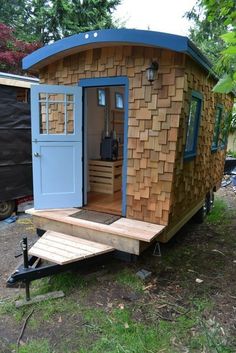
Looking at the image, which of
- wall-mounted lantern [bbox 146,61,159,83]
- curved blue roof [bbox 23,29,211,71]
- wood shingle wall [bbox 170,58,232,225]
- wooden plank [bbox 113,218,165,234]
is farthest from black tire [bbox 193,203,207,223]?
wall-mounted lantern [bbox 146,61,159,83]

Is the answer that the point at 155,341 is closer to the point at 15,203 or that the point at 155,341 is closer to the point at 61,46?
the point at 61,46

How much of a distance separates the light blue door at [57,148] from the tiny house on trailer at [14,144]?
1.49 m

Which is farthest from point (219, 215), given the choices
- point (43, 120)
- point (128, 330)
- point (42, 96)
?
point (42, 96)

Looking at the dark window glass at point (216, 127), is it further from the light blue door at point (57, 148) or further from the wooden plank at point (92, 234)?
the wooden plank at point (92, 234)

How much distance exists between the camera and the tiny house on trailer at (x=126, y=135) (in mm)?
3322

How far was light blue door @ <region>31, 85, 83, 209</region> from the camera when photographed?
3.94 metres

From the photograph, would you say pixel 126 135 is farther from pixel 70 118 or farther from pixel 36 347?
pixel 36 347

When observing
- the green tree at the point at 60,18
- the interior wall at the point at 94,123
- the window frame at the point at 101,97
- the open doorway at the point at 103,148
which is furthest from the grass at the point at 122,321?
the green tree at the point at 60,18

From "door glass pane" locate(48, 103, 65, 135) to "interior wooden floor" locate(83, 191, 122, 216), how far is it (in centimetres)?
118

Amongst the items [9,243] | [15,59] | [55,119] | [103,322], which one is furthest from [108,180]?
[15,59]

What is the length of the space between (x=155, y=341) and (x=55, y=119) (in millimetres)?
3091

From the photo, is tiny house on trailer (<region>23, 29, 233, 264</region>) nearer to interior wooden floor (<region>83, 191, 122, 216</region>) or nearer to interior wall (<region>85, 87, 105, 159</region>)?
interior wooden floor (<region>83, 191, 122, 216</region>)

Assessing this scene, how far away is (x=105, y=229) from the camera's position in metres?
3.43

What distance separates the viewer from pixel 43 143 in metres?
3.96
